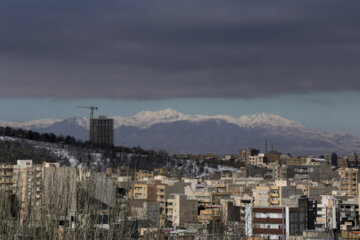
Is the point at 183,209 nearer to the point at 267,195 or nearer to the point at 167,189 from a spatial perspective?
the point at 267,195

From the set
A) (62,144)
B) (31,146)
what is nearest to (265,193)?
(31,146)

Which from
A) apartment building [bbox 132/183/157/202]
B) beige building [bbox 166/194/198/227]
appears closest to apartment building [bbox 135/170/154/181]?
apartment building [bbox 132/183/157/202]

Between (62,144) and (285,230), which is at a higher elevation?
(62,144)

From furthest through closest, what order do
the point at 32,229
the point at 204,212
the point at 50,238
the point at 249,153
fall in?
the point at 249,153 < the point at 204,212 < the point at 32,229 < the point at 50,238

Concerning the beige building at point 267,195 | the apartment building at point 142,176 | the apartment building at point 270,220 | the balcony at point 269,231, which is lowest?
the balcony at point 269,231

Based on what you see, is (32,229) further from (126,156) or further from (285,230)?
(126,156)

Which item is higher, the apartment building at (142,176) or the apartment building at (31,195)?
the apartment building at (142,176)

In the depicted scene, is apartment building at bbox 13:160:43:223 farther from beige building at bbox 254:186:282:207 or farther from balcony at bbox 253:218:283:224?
beige building at bbox 254:186:282:207

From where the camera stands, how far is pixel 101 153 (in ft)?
392

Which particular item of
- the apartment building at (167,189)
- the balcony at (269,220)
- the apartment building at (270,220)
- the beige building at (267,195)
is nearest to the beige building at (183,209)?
the beige building at (267,195)

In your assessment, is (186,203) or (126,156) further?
(126,156)

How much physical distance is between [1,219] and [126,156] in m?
106

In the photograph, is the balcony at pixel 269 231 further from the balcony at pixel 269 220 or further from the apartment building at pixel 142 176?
the apartment building at pixel 142 176

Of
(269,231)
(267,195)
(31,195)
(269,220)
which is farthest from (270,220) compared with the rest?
(31,195)
